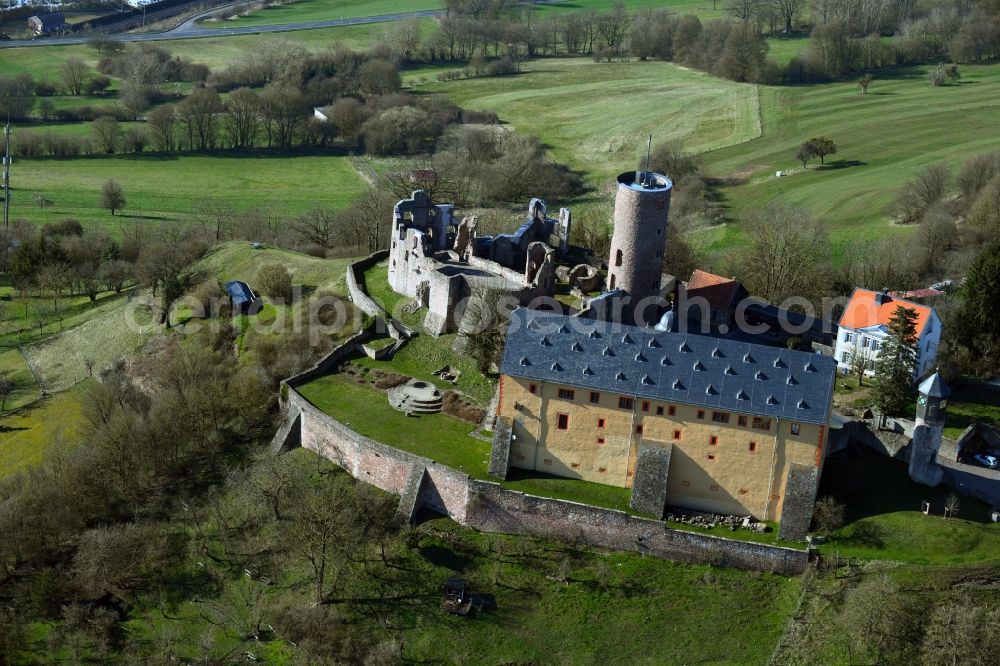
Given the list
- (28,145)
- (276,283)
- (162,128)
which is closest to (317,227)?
(276,283)

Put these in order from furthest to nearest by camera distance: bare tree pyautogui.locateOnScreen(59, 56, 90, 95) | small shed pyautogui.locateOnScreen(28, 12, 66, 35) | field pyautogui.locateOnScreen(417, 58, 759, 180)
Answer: small shed pyautogui.locateOnScreen(28, 12, 66, 35)
bare tree pyautogui.locateOnScreen(59, 56, 90, 95)
field pyautogui.locateOnScreen(417, 58, 759, 180)

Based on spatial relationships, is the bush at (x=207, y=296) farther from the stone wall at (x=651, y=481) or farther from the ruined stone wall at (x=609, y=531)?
the stone wall at (x=651, y=481)

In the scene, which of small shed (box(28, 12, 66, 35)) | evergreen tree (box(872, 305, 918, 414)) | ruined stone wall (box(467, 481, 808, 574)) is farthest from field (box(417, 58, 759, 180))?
ruined stone wall (box(467, 481, 808, 574))

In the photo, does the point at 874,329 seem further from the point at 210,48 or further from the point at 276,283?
the point at 210,48

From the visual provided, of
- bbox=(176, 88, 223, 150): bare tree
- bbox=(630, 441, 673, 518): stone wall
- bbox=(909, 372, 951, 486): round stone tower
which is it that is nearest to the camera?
bbox=(630, 441, 673, 518): stone wall

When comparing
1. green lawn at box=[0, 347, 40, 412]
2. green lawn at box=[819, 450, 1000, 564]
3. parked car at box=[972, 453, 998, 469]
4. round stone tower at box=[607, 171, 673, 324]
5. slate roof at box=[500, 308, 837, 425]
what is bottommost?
green lawn at box=[0, 347, 40, 412]

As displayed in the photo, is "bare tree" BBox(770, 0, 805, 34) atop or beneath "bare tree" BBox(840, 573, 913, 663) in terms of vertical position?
atop

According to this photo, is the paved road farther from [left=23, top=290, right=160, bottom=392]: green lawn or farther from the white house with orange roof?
the white house with orange roof

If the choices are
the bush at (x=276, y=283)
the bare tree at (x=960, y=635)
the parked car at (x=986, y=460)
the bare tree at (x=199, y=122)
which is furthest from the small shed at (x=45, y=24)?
the bare tree at (x=960, y=635)

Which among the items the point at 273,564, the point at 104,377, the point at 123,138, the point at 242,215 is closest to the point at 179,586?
the point at 273,564
